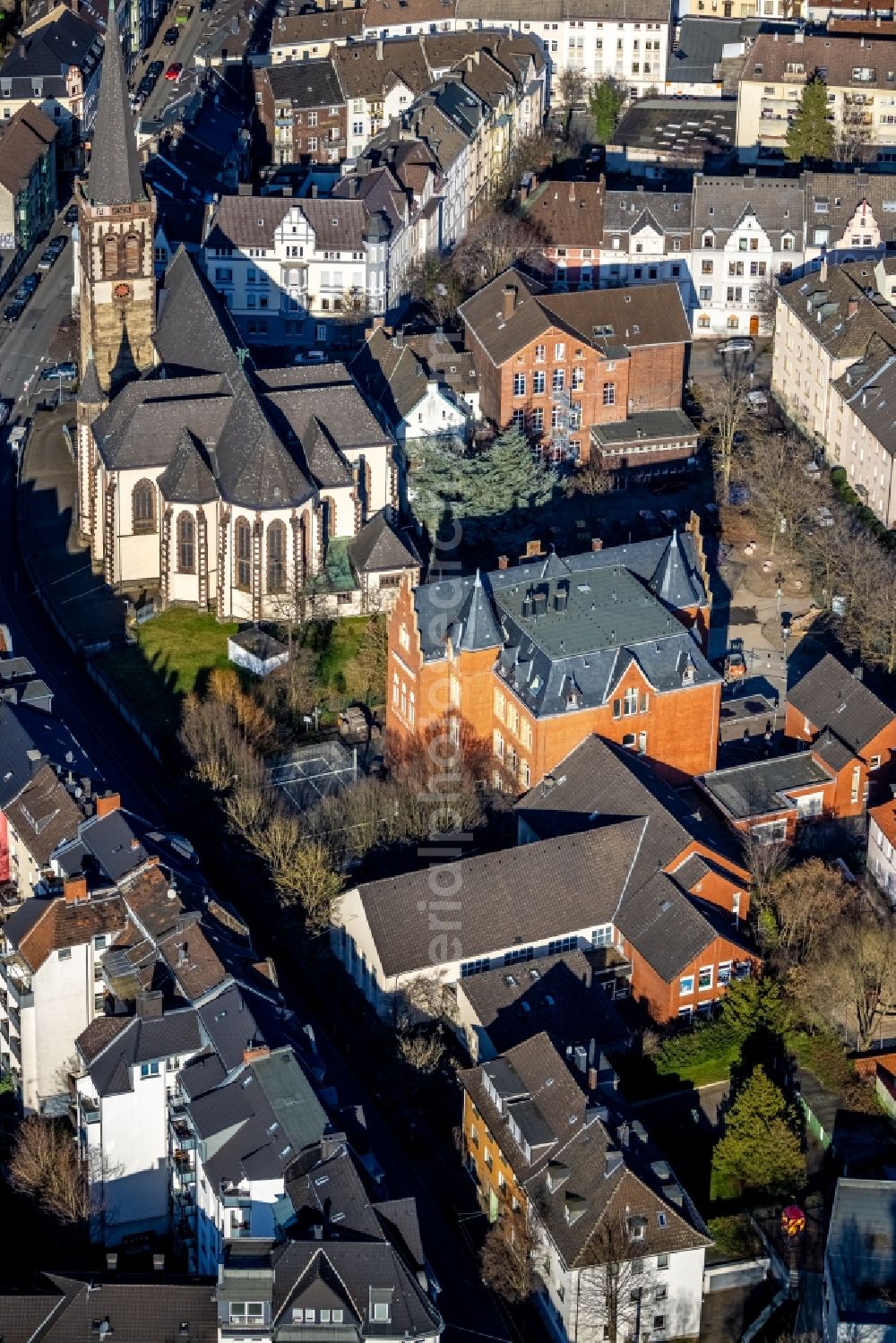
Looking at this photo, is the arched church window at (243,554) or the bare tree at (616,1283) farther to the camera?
the arched church window at (243,554)

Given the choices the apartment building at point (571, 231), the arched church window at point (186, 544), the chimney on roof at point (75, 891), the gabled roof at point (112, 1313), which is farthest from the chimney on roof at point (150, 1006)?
the apartment building at point (571, 231)

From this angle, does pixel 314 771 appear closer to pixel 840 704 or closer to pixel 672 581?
pixel 672 581

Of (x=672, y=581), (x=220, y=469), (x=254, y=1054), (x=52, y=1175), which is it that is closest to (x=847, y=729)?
(x=672, y=581)

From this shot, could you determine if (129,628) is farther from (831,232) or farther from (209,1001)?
(831,232)

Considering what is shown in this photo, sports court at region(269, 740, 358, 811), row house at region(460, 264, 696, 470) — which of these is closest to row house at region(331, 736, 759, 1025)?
sports court at region(269, 740, 358, 811)

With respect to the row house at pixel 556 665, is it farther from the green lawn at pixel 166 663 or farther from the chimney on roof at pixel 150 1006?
the chimney on roof at pixel 150 1006

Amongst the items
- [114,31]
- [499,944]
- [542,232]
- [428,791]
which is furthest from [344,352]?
[499,944]

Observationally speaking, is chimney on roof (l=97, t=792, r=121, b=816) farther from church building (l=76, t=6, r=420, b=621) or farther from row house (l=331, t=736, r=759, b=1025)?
church building (l=76, t=6, r=420, b=621)

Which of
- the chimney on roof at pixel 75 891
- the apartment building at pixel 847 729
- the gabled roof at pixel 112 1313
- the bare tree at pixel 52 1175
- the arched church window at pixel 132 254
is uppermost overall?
the arched church window at pixel 132 254
